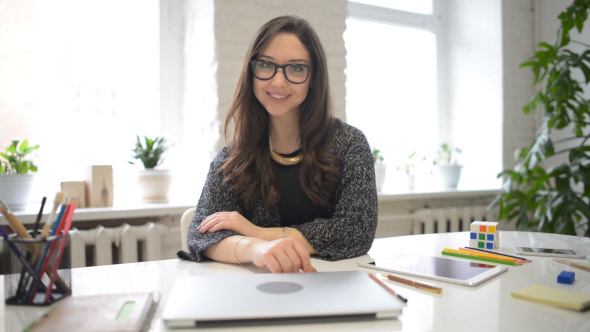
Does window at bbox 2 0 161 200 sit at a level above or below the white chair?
above

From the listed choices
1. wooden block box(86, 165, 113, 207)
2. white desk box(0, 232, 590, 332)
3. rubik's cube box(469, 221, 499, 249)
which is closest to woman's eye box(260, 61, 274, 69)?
white desk box(0, 232, 590, 332)

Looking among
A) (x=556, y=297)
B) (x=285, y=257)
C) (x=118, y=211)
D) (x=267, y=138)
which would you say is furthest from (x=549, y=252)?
(x=118, y=211)

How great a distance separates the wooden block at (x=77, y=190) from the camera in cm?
198

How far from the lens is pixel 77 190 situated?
79.0 inches

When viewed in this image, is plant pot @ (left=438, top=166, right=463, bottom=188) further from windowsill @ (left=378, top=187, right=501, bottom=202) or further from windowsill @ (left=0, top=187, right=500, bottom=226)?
windowsill @ (left=0, top=187, right=500, bottom=226)

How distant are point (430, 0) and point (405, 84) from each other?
72 centimetres

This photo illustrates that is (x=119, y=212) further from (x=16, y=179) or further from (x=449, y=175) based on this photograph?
(x=449, y=175)

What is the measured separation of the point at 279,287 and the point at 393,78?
9.47ft

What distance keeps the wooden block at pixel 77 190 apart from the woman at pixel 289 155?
3.11 ft

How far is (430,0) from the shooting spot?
350cm

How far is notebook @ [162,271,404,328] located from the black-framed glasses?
0.71 m

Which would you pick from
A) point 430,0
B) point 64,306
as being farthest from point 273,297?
point 430,0

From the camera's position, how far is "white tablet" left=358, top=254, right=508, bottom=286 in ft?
2.67

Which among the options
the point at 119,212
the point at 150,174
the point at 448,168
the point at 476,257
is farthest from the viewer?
the point at 448,168
